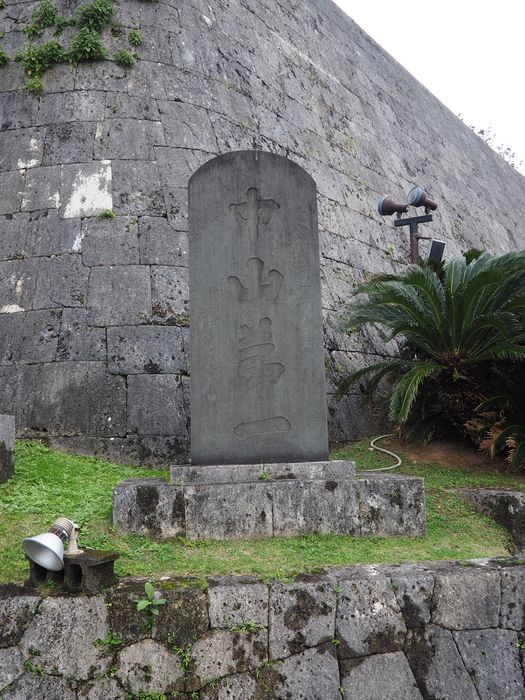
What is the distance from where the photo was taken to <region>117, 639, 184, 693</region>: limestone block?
2496 millimetres

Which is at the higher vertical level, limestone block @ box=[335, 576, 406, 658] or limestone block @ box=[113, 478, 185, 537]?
limestone block @ box=[113, 478, 185, 537]

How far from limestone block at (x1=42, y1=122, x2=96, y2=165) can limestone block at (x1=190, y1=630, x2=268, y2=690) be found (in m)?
5.14

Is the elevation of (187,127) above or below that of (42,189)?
above

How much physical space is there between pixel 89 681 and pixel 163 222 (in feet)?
14.8

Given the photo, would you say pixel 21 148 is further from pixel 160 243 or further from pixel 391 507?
pixel 391 507

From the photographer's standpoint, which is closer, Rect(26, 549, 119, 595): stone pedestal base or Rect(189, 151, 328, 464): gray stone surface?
Rect(26, 549, 119, 595): stone pedestal base

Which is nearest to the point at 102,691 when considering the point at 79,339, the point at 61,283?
the point at 79,339

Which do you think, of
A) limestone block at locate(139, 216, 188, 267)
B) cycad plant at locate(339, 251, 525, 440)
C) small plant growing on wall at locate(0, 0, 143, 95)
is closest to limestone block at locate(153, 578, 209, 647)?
cycad plant at locate(339, 251, 525, 440)

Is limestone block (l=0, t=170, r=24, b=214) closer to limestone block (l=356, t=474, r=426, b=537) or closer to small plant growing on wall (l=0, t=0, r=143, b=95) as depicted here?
small plant growing on wall (l=0, t=0, r=143, b=95)

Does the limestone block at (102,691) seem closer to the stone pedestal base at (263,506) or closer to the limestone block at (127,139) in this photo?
the stone pedestal base at (263,506)

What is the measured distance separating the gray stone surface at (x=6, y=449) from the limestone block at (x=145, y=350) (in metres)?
1.24

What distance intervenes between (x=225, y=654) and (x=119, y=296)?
3.78 metres

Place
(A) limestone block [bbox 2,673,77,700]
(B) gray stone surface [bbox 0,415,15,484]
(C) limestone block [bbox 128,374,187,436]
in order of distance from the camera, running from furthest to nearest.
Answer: (C) limestone block [bbox 128,374,187,436], (B) gray stone surface [bbox 0,415,15,484], (A) limestone block [bbox 2,673,77,700]

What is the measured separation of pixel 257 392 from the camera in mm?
4023
